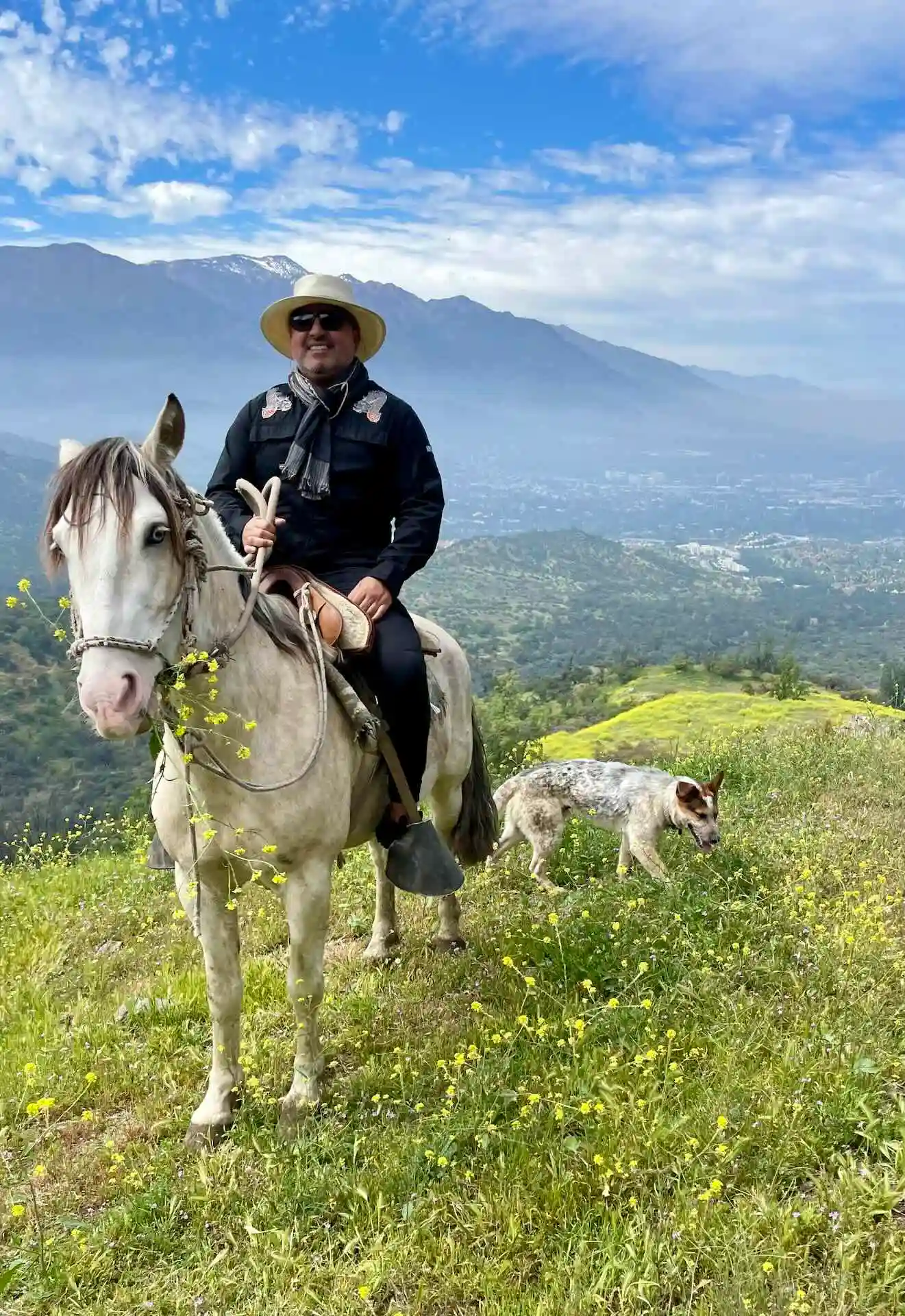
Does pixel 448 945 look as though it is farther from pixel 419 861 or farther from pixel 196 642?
pixel 196 642

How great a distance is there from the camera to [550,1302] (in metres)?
2.86

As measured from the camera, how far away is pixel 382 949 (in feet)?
18.9

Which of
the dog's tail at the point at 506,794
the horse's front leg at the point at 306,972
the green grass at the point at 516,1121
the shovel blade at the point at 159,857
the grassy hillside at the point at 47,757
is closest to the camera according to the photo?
the green grass at the point at 516,1121

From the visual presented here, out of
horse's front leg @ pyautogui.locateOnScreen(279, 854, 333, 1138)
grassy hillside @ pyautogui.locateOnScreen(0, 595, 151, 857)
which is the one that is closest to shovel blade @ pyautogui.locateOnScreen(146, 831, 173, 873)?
horse's front leg @ pyautogui.locateOnScreen(279, 854, 333, 1138)

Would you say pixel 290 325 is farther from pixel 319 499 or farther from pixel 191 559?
pixel 191 559

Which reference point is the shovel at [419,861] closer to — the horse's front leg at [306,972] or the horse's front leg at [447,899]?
the horse's front leg at [306,972]

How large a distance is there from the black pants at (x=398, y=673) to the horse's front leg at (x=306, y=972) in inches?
32.4

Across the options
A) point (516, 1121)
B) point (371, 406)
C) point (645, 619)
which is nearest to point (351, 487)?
point (371, 406)

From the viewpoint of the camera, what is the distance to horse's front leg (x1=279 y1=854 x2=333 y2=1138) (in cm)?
381

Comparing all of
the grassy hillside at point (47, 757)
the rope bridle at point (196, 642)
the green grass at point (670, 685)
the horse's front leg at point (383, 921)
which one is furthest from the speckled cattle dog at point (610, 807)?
the grassy hillside at point (47, 757)

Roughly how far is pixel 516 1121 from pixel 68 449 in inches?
131

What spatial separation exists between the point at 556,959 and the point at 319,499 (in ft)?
9.96

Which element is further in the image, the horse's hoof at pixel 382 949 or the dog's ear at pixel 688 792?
the dog's ear at pixel 688 792

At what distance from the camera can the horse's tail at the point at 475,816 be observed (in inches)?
237
